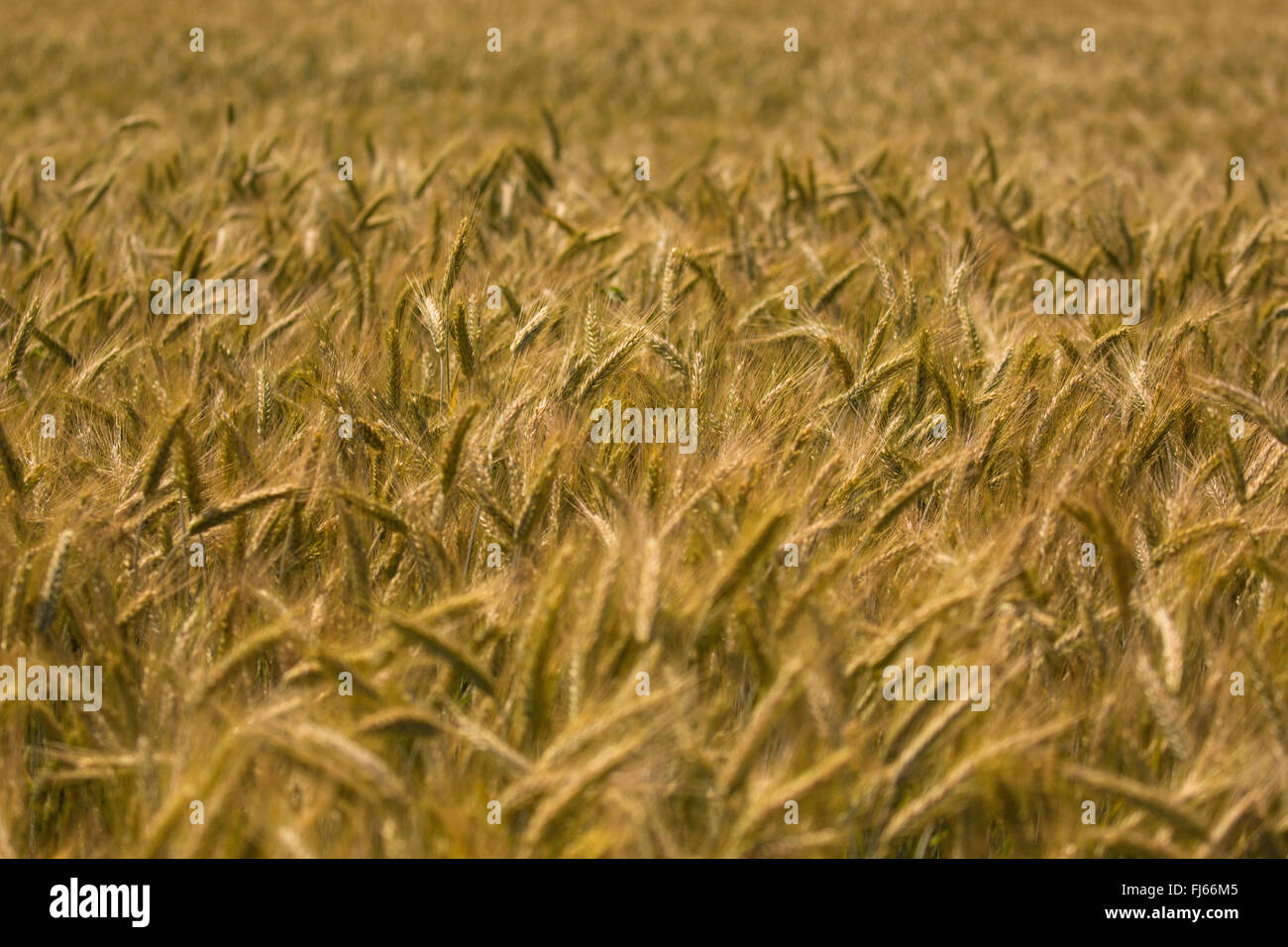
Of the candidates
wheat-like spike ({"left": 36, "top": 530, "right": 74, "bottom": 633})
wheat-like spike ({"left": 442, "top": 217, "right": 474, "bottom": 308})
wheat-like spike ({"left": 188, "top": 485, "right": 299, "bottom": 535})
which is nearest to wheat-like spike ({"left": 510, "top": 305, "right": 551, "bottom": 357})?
wheat-like spike ({"left": 442, "top": 217, "right": 474, "bottom": 308})

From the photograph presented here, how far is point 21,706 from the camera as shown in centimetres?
141

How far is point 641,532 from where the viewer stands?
151cm

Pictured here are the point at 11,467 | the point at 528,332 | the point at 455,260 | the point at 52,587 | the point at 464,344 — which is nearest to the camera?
the point at 52,587

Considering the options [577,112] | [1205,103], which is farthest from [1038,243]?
[1205,103]

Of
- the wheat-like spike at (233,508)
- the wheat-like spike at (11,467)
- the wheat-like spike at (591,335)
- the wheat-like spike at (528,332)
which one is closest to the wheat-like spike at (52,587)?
the wheat-like spike at (233,508)

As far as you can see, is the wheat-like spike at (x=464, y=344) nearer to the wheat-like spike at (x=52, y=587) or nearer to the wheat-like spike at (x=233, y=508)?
the wheat-like spike at (x=233, y=508)

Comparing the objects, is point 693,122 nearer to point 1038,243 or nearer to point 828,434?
point 1038,243

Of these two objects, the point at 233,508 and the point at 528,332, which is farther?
the point at 528,332

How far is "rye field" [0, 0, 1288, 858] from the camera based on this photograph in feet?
4.24

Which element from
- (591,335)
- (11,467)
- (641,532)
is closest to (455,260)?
(591,335)

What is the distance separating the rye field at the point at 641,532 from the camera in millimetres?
1293

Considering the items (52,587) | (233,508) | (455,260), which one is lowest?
(52,587)

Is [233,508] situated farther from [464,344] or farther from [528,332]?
[528,332]

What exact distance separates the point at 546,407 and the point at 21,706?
3.49ft
